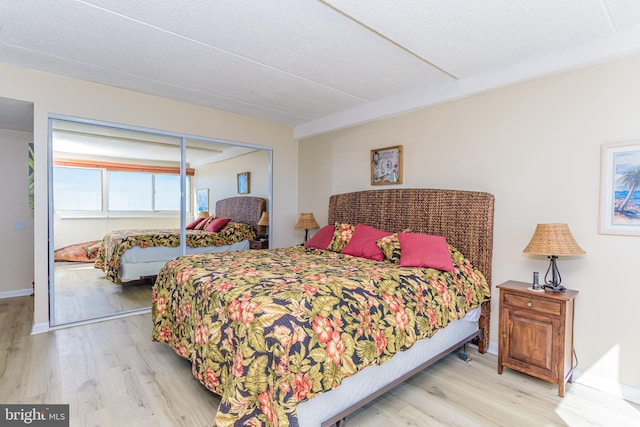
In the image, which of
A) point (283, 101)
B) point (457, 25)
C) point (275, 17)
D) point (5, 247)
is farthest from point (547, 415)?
point (5, 247)

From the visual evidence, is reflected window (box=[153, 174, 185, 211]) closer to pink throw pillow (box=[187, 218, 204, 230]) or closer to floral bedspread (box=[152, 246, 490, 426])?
pink throw pillow (box=[187, 218, 204, 230])

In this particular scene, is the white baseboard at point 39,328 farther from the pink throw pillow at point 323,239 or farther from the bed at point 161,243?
the pink throw pillow at point 323,239

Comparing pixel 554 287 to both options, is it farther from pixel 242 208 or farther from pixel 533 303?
pixel 242 208

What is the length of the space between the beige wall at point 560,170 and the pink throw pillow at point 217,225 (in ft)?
8.58

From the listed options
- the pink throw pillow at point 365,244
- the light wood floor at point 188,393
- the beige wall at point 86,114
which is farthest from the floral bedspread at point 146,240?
the pink throw pillow at point 365,244

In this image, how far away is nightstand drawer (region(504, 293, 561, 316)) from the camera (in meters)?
2.31

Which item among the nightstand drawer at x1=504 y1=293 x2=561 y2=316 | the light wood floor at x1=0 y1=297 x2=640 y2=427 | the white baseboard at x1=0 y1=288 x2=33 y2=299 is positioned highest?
the nightstand drawer at x1=504 y1=293 x2=561 y2=316

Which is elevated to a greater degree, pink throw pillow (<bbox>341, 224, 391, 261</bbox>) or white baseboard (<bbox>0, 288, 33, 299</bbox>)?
pink throw pillow (<bbox>341, 224, 391, 261</bbox>)

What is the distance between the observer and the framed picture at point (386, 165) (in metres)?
3.81

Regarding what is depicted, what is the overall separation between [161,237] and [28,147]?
93.6 inches

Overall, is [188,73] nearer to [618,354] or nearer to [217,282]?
[217,282]

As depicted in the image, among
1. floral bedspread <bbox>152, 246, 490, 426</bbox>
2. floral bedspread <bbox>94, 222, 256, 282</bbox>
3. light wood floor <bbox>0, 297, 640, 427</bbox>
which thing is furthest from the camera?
floral bedspread <bbox>94, 222, 256, 282</bbox>

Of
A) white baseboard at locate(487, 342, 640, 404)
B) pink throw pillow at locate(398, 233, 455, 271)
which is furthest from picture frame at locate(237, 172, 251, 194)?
white baseboard at locate(487, 342, 640, 404)

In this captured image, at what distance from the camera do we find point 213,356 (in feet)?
6.38
